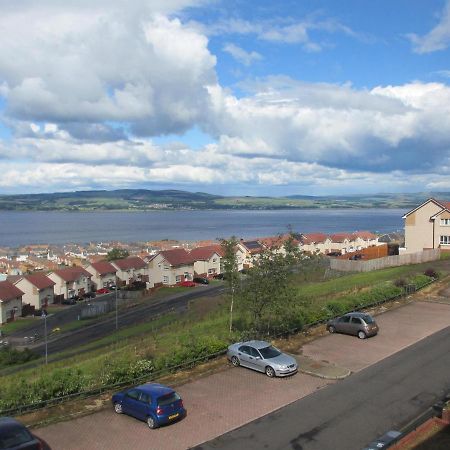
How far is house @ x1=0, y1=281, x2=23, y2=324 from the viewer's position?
6172 cm

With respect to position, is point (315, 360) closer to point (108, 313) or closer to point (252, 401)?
point (252, 401)

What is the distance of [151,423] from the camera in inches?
581

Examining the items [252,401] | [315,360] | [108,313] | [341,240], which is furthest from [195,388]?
[341,240]

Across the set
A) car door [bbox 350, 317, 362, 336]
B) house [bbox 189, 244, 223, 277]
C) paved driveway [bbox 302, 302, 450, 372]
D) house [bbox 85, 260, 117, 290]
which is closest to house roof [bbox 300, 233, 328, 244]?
house [bbox 189, 244, 223, 277]

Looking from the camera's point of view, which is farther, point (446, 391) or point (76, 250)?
point (76, 250)

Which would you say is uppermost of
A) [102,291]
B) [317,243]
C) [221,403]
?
[221,403]

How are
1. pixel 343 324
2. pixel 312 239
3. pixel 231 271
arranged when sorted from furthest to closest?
pixel 312 239, pixel 231 271, pixel 343 324

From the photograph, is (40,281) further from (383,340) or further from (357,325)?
(383,340)

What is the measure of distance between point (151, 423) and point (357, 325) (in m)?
12.8

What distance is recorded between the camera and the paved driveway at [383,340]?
850 inches

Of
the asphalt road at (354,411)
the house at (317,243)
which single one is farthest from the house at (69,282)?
the asphalt road at (354,411)

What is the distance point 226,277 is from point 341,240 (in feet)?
286

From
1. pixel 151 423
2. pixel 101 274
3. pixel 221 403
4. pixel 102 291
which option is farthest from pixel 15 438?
pixel 101 274

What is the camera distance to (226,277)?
85.1 feet
